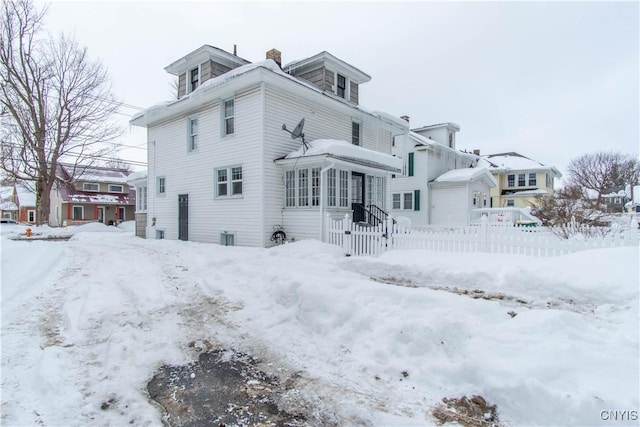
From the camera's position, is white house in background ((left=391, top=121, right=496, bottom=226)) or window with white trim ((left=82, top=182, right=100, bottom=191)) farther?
window with white trim ((left=82, top=182, right=100, bottom=191))

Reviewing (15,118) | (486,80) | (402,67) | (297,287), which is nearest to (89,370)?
(297,287)

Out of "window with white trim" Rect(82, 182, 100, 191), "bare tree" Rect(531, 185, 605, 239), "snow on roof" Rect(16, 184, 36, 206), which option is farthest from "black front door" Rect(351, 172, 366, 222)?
"snow on roof" Rect(16, 184, 36, 206)

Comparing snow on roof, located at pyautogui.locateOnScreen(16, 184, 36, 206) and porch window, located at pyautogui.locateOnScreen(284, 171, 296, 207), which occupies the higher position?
snow on roof, located at pyautogui.locateOnScreen(16, 184, 36, 206)

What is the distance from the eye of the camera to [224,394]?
116 inches

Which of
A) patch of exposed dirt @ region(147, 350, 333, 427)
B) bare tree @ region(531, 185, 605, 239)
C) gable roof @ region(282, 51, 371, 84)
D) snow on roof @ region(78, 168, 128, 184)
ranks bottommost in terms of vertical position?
patch of exposed dirt @ region(147, 350, 333, 427)

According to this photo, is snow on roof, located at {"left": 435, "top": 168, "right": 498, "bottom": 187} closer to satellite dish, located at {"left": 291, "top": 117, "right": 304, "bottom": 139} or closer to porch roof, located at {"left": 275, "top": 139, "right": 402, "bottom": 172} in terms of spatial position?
porch roof, located at {"left": 275, "top": 139, "right": 402, "bottom": 172}

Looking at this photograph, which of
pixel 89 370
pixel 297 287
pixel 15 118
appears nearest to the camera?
pixel 89 370

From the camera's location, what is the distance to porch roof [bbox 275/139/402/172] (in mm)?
10906

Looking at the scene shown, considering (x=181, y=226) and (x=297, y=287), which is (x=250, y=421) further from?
(x=181, y=226)

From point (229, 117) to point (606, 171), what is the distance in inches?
1892

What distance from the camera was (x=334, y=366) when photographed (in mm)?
3479

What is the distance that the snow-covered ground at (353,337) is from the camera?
270 cm

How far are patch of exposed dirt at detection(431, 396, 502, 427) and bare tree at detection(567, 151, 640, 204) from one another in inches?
1840

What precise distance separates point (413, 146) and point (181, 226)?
56.4ft
